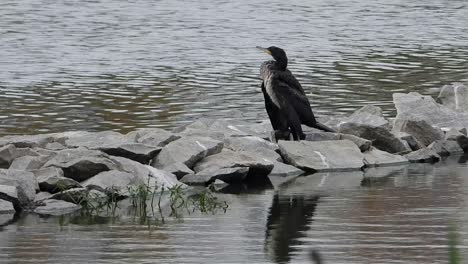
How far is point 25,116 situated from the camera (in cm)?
2016

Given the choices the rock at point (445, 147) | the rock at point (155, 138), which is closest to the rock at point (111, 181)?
the rock at point (155, 138)

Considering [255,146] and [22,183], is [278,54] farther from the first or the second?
[22,183]

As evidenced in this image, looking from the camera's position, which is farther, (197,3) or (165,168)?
(197,3)

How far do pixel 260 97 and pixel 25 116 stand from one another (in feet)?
14.3

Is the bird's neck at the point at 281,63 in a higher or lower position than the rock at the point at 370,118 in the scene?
higher

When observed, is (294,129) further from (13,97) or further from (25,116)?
(13,97)

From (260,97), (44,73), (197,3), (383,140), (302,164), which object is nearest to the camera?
(302,164)

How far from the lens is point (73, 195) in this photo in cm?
1274

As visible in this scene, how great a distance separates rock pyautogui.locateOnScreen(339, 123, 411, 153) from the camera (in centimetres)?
1650

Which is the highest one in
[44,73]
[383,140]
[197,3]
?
[383,140]

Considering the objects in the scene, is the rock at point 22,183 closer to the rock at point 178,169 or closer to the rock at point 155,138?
the rock at point 178,169

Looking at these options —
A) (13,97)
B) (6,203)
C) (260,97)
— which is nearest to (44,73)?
(13,97)

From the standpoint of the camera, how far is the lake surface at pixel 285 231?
401 inches

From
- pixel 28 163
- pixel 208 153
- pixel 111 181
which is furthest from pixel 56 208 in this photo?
pixel 208 153
